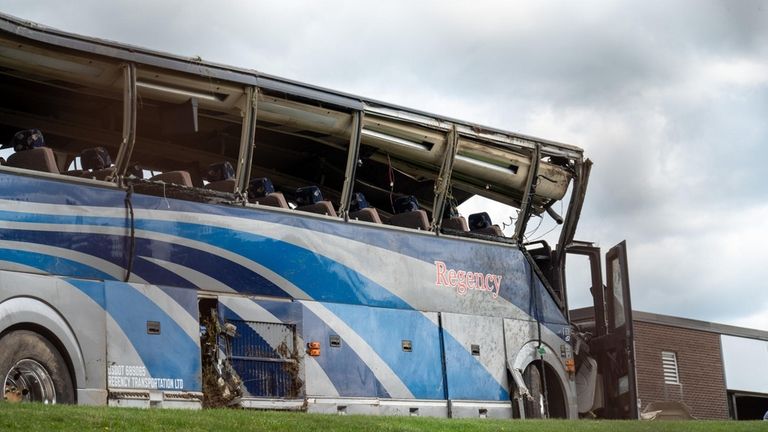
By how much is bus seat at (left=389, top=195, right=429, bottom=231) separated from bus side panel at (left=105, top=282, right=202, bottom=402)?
4.37m

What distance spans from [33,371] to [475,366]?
687 cm

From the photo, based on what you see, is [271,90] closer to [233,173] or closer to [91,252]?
[233,173]

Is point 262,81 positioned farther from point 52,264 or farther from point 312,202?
point 52,264

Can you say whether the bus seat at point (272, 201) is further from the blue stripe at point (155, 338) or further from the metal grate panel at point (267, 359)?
the blue stripe at point (155, 338)

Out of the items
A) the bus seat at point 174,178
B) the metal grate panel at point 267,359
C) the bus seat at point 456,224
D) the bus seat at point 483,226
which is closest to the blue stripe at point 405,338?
the metal grate panel at point 267,359

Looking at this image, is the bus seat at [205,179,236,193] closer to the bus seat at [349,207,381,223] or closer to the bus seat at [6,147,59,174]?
the bus seat at [349,207,381,223]

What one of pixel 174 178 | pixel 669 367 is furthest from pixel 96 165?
pixel 669 367

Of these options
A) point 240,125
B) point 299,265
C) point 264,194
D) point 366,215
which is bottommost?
point 299,265

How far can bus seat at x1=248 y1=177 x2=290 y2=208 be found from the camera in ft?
54.7

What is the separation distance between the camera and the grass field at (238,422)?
38.3 ft

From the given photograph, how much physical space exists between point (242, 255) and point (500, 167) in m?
5.40

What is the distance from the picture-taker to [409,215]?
61.2 feet

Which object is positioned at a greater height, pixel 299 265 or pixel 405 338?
pixel 299 265

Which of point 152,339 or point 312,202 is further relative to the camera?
point 312,202
